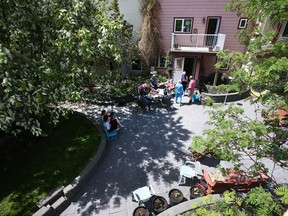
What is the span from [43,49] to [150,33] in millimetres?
9839

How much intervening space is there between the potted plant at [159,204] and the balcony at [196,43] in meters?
11.0

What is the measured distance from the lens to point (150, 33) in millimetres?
14031

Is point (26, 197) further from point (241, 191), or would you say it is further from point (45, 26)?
point (241, 191)

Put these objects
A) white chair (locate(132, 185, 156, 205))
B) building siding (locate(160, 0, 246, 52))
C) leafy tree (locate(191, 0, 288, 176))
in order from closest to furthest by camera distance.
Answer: leafy tree (locate(191, 0, 288, 176))
white chair (locate(132, 185, 156, 205))
building siding (locate(160, 0, 246, 52))

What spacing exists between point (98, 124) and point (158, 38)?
921 centimetres

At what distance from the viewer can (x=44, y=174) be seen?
641 centimetres

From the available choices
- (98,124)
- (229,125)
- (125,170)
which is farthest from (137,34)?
(229,125)

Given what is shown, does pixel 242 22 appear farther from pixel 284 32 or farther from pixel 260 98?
pixel 260 98

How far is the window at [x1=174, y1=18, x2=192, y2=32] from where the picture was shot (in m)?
14.1

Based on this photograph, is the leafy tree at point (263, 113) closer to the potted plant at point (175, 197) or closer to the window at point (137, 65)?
the potted plant at point (175, 197)

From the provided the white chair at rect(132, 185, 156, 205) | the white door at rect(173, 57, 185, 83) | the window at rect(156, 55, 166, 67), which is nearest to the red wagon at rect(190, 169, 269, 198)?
the white chair at rect(132, 185, 156, 205)

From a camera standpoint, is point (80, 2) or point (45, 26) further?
point (45, 26)

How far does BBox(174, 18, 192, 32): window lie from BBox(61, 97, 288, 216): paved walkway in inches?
285

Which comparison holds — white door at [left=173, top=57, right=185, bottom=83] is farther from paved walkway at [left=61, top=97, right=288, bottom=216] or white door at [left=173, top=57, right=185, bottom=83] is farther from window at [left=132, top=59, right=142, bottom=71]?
paved walkway at [left=61, top=97, right=288, bottom=216]
